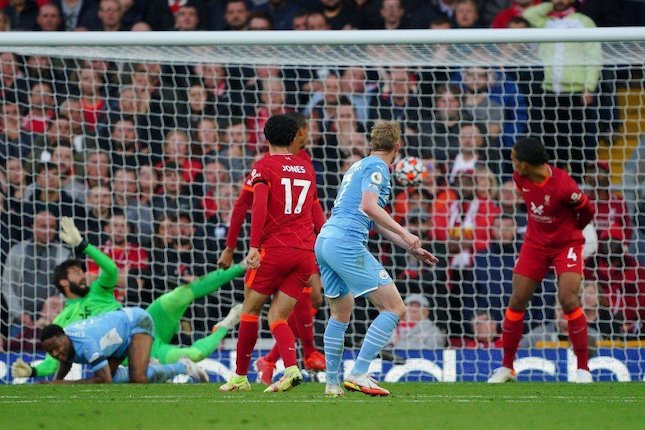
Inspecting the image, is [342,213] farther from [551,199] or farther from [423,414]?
[551,199]

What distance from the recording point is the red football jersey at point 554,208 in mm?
9820

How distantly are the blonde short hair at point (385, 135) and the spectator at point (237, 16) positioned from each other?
5798 millimetres

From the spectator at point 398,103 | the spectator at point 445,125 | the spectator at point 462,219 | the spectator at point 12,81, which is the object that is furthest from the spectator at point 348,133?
the spectator at point 12,81

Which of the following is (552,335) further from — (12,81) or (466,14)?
(12,81)

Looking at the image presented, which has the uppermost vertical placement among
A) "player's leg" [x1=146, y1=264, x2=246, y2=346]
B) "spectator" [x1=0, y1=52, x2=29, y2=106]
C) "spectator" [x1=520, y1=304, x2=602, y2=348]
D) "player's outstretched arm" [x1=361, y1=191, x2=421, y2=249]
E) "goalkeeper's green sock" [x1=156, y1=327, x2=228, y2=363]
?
"spectator" [x1=0, y1=52, x2=29, y2=106]

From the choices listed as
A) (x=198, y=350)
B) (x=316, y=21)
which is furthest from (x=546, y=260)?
(x=316, y=21)

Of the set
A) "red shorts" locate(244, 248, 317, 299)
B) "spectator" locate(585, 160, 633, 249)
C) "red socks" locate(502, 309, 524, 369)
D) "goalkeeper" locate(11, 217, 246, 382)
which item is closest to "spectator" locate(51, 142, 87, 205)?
"goalkeeper" locate(11, 217, 246, 382)

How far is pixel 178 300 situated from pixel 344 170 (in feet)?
7.84

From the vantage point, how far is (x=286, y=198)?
855 cm

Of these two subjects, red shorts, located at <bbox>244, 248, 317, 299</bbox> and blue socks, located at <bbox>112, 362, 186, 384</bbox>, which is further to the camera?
blue socks, located at <bbox>112, 362, 186, 384</bbox>

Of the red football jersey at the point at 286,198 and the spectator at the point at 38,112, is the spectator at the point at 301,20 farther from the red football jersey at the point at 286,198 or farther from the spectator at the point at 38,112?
the red football jersey at the point at 286,198

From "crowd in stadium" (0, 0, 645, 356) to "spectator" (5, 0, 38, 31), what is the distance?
112 cm

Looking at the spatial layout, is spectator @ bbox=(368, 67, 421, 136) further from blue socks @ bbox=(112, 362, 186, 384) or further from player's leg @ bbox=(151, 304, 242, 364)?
blue socks @ bbox=(112, 362, 186, 384)

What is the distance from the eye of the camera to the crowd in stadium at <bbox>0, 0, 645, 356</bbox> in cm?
1188
